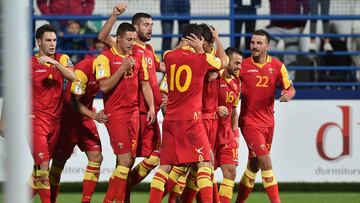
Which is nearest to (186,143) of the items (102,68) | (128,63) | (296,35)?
(128,63)

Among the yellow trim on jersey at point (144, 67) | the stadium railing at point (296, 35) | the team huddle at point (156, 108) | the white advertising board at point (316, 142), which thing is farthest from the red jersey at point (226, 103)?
the stadium railing at point (296, 35)

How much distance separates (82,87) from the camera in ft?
32.5

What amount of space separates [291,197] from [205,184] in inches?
135

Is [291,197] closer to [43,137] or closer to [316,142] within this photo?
[316,142]

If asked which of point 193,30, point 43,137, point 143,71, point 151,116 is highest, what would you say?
point 193,30

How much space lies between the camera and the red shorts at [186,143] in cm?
910

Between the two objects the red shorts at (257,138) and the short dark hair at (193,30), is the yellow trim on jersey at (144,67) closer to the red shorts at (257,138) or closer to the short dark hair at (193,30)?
the short dark hair at (193,30)

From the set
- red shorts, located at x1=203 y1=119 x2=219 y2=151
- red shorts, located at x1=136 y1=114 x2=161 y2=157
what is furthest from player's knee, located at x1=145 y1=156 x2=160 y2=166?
red shorts, located at x1=203 y1=119 x2=219 y2=151

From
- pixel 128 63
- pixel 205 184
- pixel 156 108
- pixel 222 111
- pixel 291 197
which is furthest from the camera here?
pixel 291 197

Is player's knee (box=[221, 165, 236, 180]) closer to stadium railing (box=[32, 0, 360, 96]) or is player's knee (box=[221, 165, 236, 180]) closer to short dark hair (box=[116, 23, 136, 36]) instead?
short dark hair (box=[116, 23, 136, 36])

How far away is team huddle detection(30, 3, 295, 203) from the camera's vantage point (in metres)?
9.12

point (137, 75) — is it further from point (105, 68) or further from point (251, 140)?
point (251, 140)

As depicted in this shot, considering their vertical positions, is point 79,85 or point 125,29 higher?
point 125,29

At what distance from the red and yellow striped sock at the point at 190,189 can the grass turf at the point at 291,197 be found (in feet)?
5.42
